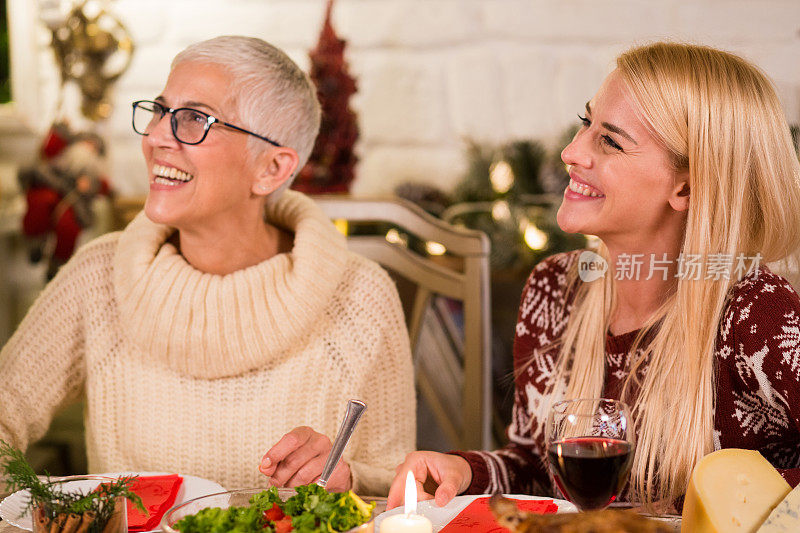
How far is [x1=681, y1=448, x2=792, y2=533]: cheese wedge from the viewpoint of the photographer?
71cm

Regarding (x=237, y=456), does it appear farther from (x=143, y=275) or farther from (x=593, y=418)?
(x=593, y=418)

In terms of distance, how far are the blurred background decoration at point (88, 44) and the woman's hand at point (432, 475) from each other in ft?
4.80

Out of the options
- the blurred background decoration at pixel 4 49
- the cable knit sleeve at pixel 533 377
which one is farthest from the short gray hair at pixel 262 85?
the blurred background decoration at pixel 4 49

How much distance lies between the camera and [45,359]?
1.27 meters

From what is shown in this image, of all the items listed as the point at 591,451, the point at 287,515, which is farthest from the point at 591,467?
the point at 287,515

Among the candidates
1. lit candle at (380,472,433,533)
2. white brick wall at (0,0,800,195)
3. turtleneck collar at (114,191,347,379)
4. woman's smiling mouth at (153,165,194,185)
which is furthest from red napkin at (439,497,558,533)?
white brick wall at (0,0,800,195)

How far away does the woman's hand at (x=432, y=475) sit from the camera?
903 millimetres

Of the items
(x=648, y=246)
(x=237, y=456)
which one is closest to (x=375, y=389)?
(x=237, y=456)

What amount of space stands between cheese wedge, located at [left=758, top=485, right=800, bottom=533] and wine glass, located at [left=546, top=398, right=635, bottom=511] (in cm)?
12

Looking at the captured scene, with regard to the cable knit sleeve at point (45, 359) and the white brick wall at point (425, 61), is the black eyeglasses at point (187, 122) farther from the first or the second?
the white brick wall at point (425, 61)

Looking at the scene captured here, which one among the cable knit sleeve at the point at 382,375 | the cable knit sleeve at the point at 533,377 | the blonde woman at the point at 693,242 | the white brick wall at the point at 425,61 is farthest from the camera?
the white brick wall at the point at 425,61

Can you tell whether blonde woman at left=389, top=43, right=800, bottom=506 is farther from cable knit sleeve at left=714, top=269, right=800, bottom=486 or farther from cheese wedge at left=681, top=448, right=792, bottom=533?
cheese wedge at left=681, top=448, right=792, bottom=533

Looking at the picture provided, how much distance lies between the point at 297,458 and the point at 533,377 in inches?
15.2

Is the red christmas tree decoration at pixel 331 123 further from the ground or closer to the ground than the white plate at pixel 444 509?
further from the ground
